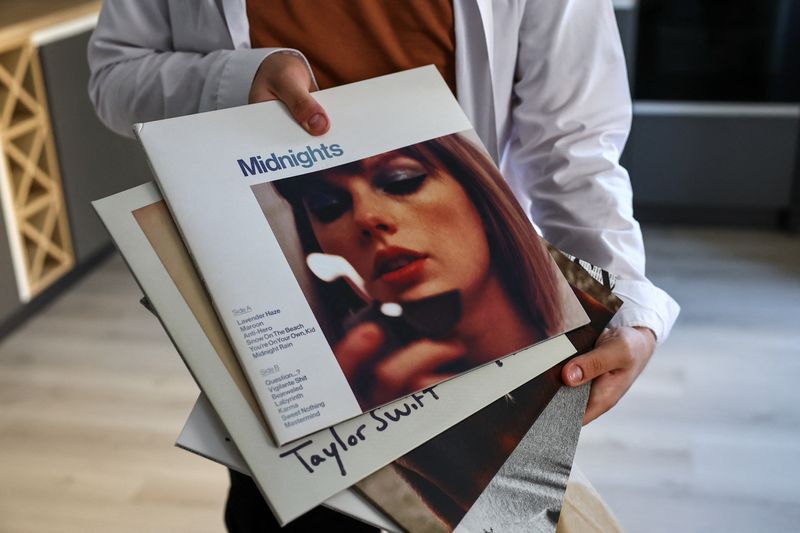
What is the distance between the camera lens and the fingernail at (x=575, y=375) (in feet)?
1.71

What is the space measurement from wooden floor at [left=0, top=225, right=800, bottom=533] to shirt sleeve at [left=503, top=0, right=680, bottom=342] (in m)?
0.96

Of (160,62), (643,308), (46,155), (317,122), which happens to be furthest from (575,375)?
(46,155)

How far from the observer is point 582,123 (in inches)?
26.8

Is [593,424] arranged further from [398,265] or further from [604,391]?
[398,265]

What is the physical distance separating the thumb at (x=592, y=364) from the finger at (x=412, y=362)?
0.07m

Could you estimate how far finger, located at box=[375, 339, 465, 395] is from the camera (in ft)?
1.58

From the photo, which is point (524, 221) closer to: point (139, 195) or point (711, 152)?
point (139, 195)

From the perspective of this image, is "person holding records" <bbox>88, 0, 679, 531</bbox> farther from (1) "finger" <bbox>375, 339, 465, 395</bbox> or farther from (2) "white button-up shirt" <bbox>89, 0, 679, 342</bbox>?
(1) "finger" <bbox>375, 339, 465, 395</bbox>

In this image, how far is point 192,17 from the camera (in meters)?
0.68

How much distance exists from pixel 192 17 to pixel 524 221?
33 centimetres

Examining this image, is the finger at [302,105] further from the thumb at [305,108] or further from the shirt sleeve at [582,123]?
the shirt sleeve at [582,123]

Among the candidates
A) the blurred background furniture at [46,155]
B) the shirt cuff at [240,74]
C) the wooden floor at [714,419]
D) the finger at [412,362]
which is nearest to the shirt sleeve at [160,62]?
the shirt cuff at [240,74]

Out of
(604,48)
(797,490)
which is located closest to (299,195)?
(604,48)

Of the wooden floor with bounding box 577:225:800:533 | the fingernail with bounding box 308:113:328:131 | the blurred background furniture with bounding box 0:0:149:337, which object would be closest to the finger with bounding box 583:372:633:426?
the fingernail with bounding box 308:113:328:131
